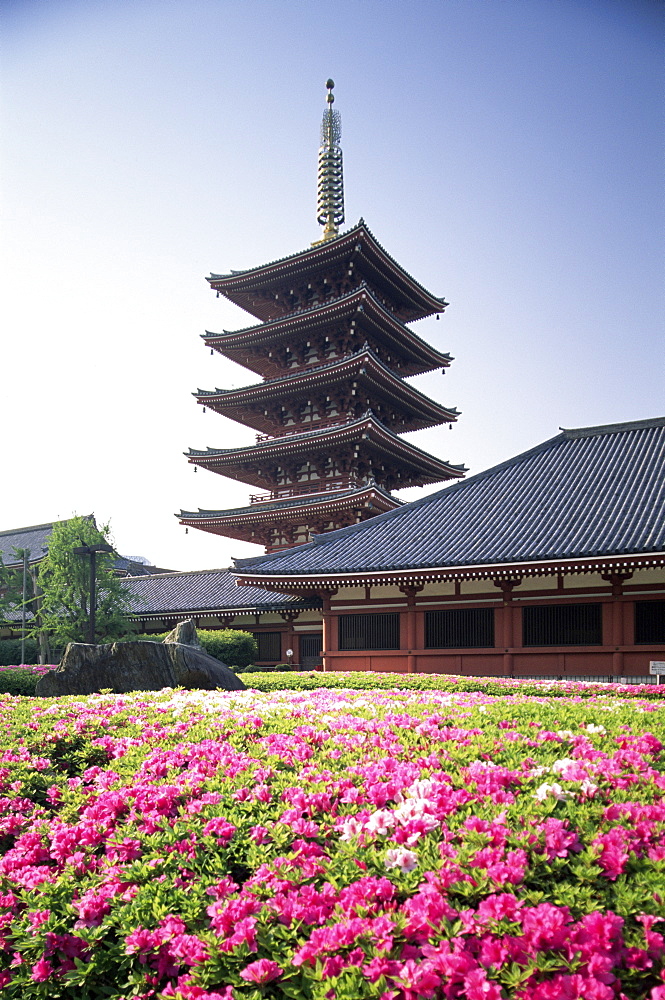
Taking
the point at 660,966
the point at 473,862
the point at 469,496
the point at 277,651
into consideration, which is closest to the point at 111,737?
the point at 473,862

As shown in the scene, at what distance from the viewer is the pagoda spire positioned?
39344mm

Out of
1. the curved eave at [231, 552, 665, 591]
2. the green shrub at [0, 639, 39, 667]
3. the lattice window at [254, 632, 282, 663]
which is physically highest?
the curved eave at [231, 552, 665, 591]

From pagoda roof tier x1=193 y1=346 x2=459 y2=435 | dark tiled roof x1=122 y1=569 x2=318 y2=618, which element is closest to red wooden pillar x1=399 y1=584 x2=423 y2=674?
dark tiled roof x1=122 y1=569 x2=318 y2=618

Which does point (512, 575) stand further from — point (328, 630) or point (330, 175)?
point (330, 175)

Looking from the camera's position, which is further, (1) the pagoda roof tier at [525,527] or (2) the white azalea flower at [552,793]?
(1) the pagoda roof tier at [525,527]

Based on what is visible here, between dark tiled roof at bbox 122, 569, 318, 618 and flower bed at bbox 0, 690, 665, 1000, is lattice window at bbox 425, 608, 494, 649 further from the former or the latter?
flower bed at bbox 0, 690, 665, 1000

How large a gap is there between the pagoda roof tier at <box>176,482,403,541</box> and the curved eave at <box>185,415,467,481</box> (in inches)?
87.0

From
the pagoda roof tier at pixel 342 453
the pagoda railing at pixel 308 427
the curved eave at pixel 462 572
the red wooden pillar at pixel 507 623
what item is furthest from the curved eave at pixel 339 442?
the red wooden pillar at pixel 507 623

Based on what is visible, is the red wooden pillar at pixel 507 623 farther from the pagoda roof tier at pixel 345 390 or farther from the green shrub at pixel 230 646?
the pagoda roof tier at pixel 345 390

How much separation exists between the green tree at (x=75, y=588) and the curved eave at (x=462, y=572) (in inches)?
328

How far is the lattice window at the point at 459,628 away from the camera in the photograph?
61.7 feet

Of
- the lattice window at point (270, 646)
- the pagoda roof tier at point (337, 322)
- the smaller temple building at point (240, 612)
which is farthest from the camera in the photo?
the pagoda roof tier at point (337, 322)

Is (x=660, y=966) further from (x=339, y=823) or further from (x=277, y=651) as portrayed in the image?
(x=277, y=651)

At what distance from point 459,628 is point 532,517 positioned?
3.70 meters
